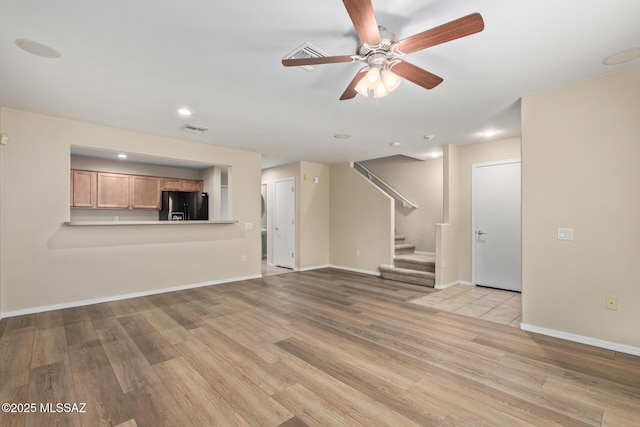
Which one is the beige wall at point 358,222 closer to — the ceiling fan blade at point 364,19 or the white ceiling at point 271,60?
the white ceiling at point 271,60

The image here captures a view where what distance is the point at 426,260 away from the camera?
5.68 m

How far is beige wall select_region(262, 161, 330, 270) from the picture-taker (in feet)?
22.2

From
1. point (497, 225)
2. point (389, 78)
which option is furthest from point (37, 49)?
point (497, 225)

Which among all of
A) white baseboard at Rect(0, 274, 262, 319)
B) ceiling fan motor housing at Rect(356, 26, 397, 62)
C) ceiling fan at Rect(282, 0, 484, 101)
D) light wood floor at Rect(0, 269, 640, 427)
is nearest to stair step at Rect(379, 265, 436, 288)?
light wood floor at Rect(0, 269, 640, 427)

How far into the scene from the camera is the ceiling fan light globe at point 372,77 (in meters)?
2.08

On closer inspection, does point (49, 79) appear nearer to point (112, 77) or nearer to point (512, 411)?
point (112, 77)

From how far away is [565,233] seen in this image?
297cm

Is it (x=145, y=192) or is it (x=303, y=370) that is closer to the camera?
(x=303, y=370)

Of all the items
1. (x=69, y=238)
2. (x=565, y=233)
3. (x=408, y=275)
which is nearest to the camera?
(x=565, y=233)

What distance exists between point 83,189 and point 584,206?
8147 millimetres

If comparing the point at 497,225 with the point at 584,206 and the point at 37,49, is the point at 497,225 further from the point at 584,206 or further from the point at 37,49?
the point at 37,49

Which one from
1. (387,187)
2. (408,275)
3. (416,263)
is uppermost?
(387,187)

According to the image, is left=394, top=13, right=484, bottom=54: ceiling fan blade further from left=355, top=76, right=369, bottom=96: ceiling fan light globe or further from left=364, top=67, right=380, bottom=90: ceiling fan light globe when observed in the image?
left=355, top=76, right=369, bottom=96: ceiling fan light globe

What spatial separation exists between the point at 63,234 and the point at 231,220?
2.36 m
